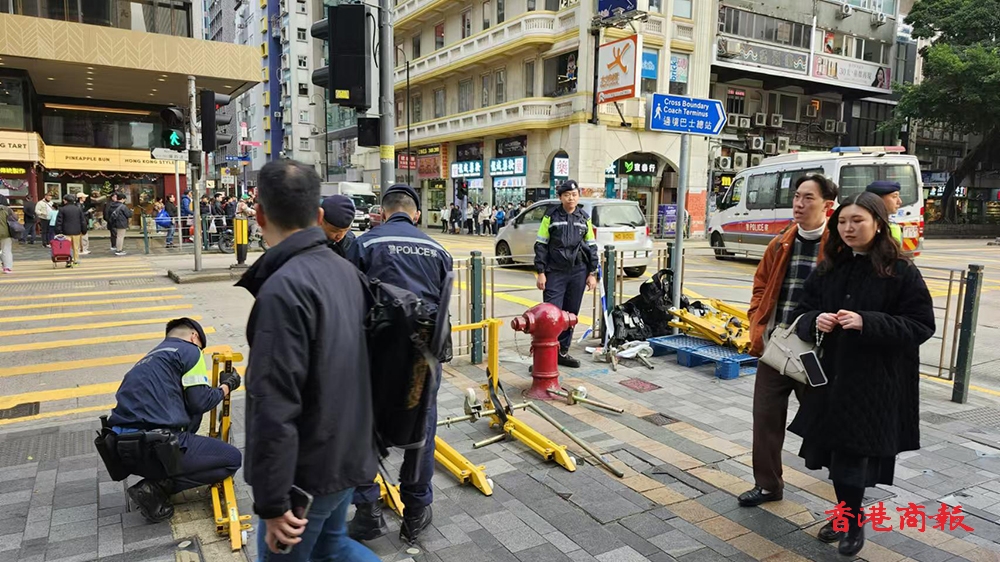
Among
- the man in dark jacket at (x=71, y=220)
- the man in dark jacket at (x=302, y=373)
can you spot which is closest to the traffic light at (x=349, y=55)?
the man in dark jacket at (x=302, y=373)

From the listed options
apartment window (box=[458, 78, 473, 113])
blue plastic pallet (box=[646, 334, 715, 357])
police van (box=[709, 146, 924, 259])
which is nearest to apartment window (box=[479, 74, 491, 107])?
apartment window (box=[458, 78, 473, 113])

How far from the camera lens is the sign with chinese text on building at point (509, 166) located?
98.2 ft

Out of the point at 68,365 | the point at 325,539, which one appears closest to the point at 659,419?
the point at 325,539

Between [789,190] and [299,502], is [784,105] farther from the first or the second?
[299,502]

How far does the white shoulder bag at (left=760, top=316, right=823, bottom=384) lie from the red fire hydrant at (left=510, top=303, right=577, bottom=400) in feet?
7.27

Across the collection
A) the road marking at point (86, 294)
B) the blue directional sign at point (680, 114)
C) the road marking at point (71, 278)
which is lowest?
the road marking at point (86, 294)

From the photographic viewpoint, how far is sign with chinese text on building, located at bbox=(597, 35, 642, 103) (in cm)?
2241

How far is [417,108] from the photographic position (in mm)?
39188

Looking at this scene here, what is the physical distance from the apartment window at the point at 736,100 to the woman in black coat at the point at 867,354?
105 ft

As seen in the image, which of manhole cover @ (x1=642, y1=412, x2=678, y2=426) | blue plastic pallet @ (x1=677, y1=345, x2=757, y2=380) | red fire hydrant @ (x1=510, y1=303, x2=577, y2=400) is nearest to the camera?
manhole cover @ (x1=642, y1=412, x2=678, y2=426)

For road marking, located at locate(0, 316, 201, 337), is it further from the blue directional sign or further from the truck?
the truck

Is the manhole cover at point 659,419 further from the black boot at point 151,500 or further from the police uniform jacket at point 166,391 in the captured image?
the black boot at point 151,500

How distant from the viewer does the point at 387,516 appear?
11.7ft

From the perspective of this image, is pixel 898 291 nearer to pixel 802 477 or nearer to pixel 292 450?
pixel 802 477
